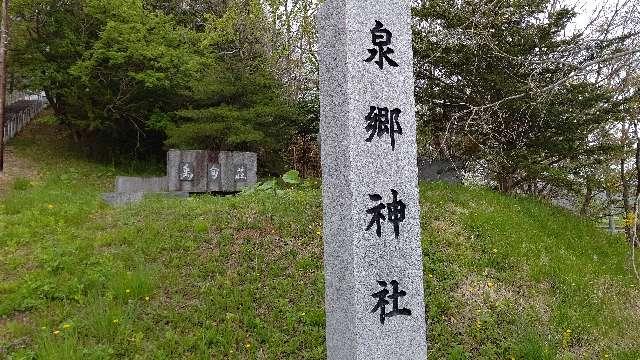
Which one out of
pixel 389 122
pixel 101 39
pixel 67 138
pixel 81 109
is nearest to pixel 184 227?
pixel 389 122

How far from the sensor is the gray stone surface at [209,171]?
42.7ft

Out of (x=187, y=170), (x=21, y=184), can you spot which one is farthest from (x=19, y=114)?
(x=187, y=170)

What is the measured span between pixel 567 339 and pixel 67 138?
2132cm

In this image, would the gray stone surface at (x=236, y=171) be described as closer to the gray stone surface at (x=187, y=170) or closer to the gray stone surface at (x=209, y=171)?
the gray stone surface at (x=209, y=171)

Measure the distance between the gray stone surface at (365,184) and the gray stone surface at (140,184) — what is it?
993 cm

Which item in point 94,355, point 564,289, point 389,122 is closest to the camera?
point 389,122

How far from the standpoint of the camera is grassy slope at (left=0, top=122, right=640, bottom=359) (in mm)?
5160

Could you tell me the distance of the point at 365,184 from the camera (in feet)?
12.1

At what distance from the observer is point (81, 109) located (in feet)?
61.9

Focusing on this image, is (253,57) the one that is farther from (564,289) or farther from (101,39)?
(564,289)

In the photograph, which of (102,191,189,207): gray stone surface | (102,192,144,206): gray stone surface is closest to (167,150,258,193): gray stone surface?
(102,191,189,207): gray stone surface

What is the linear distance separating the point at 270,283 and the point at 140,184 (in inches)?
314

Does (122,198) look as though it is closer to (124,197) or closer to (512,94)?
(124,197)

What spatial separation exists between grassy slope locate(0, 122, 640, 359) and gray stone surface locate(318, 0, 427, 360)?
1468 millimetres
